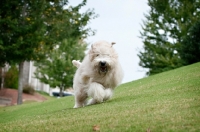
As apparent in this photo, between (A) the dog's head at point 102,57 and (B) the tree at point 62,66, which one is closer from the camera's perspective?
(A) the dog's head at point 102,57

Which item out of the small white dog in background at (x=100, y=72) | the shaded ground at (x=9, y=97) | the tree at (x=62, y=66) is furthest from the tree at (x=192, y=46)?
the tree at (x=62, y=66)

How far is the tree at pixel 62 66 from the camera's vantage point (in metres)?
41.2

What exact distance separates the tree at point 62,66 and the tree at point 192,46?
17.6 m

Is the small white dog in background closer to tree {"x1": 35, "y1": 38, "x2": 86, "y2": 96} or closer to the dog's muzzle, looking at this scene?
the dog's muzzle

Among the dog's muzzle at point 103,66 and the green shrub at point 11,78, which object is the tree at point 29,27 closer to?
the green shrub at point 11,78

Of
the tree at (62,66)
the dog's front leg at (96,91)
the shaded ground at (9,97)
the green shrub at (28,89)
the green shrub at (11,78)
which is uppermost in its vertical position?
the tree at (62,66)

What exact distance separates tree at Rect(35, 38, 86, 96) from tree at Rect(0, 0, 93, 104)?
1323 cm

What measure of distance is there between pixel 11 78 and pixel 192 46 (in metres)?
19.0

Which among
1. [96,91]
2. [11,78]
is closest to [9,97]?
[11,78]

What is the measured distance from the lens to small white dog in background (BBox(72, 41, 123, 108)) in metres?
10.2

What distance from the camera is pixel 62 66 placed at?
41438mm

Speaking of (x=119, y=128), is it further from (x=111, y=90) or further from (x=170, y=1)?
(x=170, y=1)

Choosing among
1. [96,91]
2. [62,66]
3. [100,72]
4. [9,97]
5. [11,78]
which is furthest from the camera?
[62,66]

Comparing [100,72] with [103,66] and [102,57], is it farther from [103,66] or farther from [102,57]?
[102,57]
